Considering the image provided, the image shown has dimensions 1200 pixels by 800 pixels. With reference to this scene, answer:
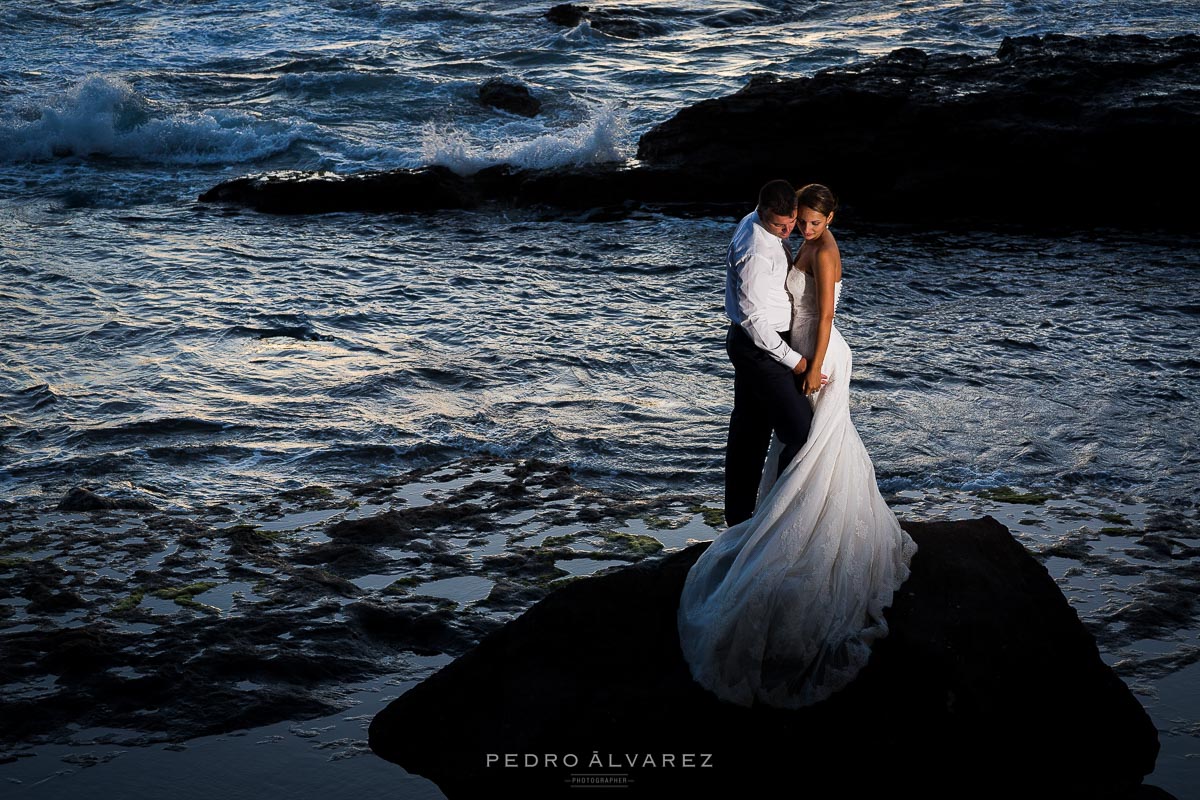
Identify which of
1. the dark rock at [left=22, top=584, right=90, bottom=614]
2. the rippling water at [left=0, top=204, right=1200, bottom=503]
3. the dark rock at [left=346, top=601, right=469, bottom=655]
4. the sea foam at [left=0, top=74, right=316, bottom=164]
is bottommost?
the dark rock at [left=346, top=601, right=469, bottom=655]

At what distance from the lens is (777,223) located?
17.6ft

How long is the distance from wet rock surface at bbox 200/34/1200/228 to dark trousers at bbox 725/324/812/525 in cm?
915

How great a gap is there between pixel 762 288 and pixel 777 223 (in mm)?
300

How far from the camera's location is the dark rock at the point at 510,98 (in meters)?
20.9

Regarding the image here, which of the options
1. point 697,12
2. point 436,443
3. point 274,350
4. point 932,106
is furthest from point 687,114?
point 697,12

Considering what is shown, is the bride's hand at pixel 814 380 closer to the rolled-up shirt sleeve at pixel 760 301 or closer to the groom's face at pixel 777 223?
the rolled-up shirt sleeve at pixel 760 301

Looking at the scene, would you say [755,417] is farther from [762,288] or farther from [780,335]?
[762,288]

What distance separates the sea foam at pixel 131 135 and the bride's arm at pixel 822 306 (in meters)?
14.6

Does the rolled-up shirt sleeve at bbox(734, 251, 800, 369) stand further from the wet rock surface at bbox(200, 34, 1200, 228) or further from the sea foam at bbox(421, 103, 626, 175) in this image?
the sea foam at bbox(421, 103, 626, 175)

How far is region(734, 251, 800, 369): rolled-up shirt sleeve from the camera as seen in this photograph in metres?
5.47

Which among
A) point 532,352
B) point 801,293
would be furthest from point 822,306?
point 532,352

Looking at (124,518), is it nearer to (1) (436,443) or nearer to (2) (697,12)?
(1) (436,443)

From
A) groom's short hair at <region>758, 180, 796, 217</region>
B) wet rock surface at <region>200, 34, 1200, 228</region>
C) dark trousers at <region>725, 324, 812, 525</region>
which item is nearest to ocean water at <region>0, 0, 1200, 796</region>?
wet rock surface at <region>200, 34, 1200, 228</region>

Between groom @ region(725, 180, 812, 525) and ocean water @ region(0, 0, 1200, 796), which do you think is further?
ocean water @ region(0, 0, 1200, 796)
